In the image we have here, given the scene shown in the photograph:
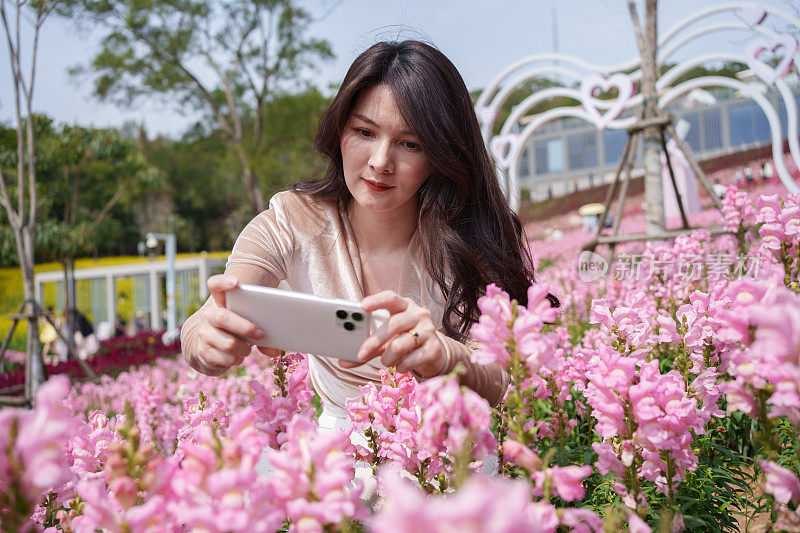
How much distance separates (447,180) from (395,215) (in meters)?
0.24

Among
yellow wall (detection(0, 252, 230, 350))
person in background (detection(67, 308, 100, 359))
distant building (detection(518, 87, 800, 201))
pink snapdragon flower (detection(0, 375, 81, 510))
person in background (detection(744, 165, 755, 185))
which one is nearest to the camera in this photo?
pink snapdragon flower (detection(0, 375, 81, 510))

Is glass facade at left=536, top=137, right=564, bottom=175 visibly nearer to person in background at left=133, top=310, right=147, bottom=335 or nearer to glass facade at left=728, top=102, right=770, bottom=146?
glass facade at left=728, top=102, right=770, bottom=146

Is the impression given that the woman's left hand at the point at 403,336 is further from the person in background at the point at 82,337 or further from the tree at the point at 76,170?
the person in background at the point at 82,337

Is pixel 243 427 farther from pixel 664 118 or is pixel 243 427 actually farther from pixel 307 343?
pixel 664 118

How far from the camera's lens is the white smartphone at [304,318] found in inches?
54.1

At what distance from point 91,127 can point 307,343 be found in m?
12.3

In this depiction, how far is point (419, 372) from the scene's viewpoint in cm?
142

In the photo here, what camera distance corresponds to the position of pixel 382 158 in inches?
77.5

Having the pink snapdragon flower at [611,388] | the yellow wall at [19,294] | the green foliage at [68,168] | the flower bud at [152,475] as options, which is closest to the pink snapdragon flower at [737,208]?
the pink snapdragon flower at [611,388]

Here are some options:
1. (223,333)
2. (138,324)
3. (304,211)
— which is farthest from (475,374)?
(138,324)

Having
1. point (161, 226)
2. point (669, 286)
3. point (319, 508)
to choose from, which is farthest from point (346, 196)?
point (161, 226)

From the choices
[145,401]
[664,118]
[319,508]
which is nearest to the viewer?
[319,508]

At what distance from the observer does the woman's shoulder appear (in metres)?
2.32

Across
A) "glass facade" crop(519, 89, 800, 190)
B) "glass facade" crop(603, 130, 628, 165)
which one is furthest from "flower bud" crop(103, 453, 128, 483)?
"glass facade" crop(603, 130, 628, 165)
